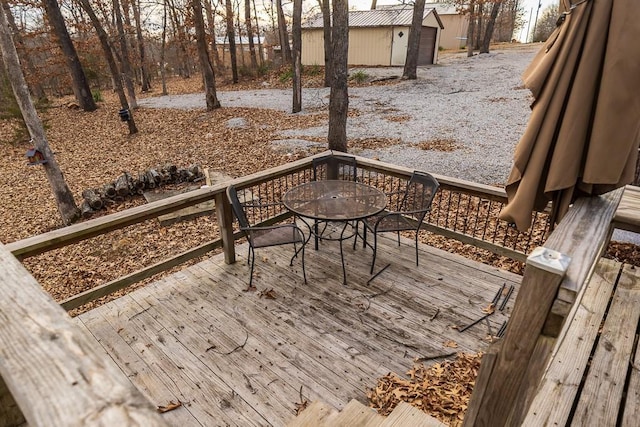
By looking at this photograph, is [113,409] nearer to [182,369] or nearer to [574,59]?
[574,59]

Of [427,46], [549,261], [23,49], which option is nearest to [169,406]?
[549,261]

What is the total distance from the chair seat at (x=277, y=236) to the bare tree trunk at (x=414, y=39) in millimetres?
13644

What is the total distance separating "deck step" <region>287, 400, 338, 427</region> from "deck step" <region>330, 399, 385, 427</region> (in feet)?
0.16

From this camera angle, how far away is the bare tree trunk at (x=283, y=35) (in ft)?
56.9

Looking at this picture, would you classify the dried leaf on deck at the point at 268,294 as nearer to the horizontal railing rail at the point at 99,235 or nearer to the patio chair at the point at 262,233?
the patio chair at the point at 262,233

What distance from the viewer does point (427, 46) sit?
20344 millimetres

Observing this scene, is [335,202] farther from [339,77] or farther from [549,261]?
[339,77]

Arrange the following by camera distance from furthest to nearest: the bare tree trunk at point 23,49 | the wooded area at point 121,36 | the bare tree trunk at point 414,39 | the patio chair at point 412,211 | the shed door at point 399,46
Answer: the shed door at point 399,46
the bare tree trunk at point 414,39
the bare tree trunk at point 23,49
the wooded area at point 121,36
the patio chair at point 412,211

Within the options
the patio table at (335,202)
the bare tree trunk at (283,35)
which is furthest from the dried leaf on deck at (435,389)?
the bare tree trunk at (283,35)

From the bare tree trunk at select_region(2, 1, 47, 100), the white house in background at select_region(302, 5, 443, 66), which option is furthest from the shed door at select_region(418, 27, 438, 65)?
the bare tree trunk at select_region(2, 1, 47, 100)

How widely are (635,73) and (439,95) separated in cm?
1204

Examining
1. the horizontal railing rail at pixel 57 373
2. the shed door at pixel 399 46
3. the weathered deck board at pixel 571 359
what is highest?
the shed door at pixel 399 46

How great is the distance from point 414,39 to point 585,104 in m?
14.6

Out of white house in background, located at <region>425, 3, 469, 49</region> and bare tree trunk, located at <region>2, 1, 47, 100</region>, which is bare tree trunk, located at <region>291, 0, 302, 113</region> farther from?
white house in background, located at <region>425, 3, 469, 49</region>
